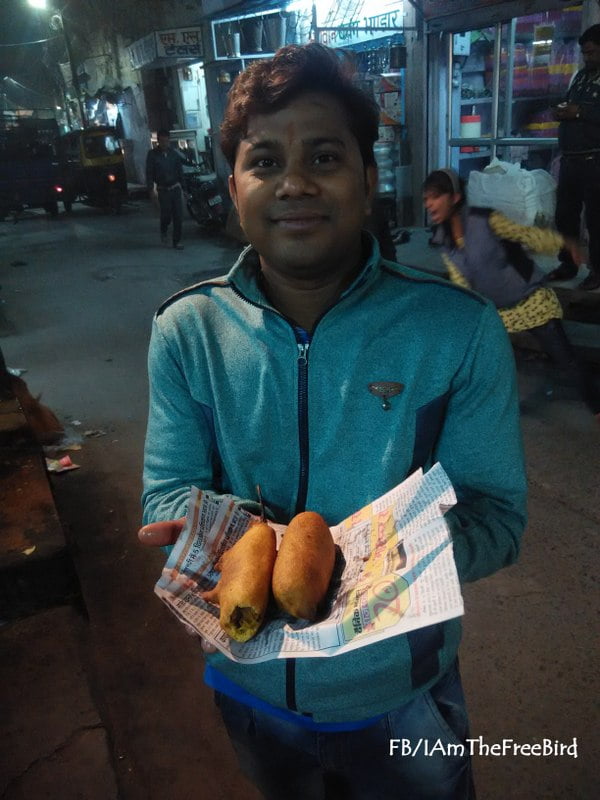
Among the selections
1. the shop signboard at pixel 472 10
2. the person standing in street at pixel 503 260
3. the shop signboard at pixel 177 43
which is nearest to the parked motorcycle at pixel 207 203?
the shop signboard at pixel 177 43

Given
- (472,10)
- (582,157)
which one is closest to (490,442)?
(582,157)

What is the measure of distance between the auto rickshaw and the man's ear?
788 inches

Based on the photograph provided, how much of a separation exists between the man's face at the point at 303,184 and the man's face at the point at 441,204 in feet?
10.9

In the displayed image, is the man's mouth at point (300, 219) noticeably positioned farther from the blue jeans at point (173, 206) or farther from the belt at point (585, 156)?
the blue jeans at point (173, 206)

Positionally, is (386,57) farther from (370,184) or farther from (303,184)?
(303,184)

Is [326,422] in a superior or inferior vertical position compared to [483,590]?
superior

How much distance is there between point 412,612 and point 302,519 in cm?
37

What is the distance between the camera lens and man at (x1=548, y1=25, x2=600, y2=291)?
559 cm

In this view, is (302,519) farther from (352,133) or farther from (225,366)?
(352,133)

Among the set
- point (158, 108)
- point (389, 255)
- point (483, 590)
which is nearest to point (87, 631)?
point (483, 590)

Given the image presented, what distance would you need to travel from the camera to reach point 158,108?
24.7 meters

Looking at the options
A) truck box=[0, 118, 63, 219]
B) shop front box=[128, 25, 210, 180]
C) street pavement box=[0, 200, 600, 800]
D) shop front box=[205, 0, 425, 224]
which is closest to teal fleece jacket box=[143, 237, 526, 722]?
street pavement box=[0, 200, 600, 800]

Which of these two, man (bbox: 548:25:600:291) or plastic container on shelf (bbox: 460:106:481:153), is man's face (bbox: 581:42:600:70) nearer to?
man (bbox: 548:25:600:291)

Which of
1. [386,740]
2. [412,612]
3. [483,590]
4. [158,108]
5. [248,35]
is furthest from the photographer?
[158,108]
